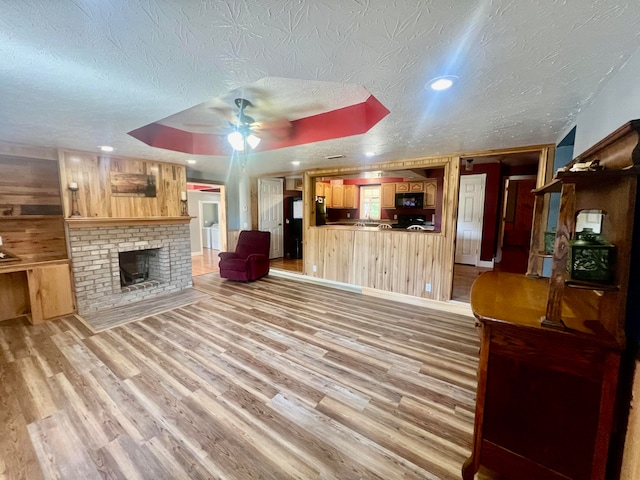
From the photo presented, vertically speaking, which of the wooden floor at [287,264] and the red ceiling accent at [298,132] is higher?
the red ceiling accent at [298,132]

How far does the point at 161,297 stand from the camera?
14.0ft

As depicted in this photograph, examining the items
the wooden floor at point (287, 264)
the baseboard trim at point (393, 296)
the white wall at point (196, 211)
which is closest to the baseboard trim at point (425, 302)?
the baseboard trim at point (393, 296)

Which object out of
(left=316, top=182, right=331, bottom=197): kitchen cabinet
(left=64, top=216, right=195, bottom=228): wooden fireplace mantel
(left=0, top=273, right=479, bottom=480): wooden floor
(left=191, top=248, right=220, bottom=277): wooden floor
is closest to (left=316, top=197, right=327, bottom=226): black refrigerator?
(left=316, top=182, right=331, bottom=197): kitchen cabinet

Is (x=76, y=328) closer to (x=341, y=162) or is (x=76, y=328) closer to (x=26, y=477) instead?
(x=26, y=477)

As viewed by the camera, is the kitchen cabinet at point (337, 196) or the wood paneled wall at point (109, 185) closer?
the wood paneled wall at point (109, 185)

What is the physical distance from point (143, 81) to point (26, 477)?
90.8 inches

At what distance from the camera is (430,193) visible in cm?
673

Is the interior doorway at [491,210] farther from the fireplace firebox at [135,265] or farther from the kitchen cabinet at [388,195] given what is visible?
the fireplace firebox at [135,265]

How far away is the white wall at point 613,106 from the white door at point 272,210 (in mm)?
5640

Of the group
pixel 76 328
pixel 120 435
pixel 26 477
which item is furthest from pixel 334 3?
pixel 76 328

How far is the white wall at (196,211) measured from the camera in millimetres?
7621

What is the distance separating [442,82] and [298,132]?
5.95 ft

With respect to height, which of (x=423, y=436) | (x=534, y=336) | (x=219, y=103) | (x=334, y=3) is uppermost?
(x=219, y=103)

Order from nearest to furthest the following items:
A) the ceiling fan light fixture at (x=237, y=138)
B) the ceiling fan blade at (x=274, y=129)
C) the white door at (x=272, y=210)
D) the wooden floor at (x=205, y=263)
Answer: the ceiling fan light fixture at (x=237, y=138) < the ceiling fan blade at (x=274, y=129) < the wooden floor at (x=205, y=263) < the white door at (x=272, y=210)
